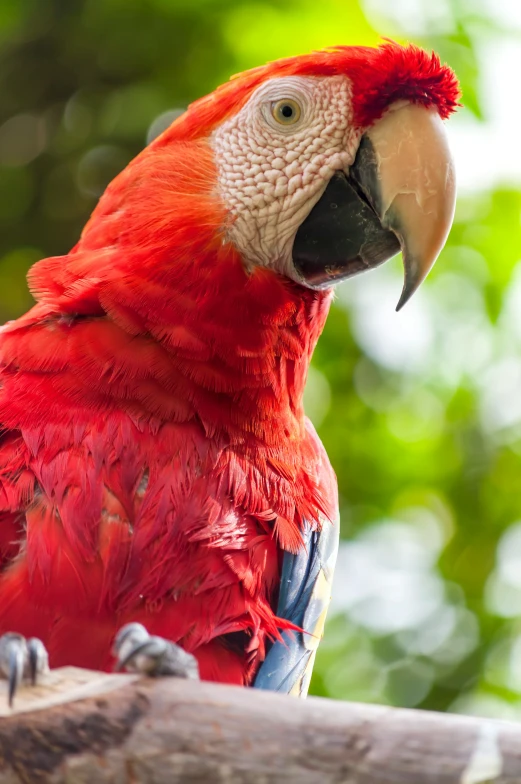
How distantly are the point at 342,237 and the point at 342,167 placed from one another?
0.11 meters

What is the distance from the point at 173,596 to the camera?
1312 mm

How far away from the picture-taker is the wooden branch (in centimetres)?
80

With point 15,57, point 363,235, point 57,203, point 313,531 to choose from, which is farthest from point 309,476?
point 15,57

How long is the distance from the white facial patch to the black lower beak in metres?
0.01

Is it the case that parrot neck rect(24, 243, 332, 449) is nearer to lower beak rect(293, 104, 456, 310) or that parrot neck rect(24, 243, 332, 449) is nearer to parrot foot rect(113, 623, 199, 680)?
lower beak rect(293, 104, 456, 310)

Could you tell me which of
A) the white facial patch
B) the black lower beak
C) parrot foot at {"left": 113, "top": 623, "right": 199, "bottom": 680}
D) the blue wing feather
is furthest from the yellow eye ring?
parrot foot at {"left": 113, "top": 623, "right": 199, "bottom": 680}

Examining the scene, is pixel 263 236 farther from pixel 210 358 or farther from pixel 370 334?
pixel 370 334

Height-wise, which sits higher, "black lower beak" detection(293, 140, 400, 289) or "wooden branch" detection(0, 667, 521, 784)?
"black lower beak" detection(293, 140, 400, 289)

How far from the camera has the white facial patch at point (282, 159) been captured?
4.72 ft

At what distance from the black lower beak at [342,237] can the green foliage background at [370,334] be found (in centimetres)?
110

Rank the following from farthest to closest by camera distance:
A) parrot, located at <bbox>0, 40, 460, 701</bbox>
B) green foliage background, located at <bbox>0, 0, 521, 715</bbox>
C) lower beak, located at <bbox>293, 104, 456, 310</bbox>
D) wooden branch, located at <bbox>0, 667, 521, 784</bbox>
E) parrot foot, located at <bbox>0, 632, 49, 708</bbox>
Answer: green foliage background, located at <bbox>0, 0, 521, 715</bbox>
lower beak, located at <bbox>293, 104, 456, 310</bbox>
parrot, located at <bbox>0, 40, 460, 701</bbox>
parrot foot, located at <bbox>0, 632, 49, 708</bbox>
wooden branch, located at <bbox>0, 667, 521, 784</bbox>

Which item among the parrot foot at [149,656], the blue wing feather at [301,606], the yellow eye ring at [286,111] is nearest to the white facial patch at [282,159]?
the yellow eye ring at [286,111]

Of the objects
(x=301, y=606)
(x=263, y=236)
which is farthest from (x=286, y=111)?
(x=301, y=606)

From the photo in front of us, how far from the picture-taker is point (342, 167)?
→ 144 cm
